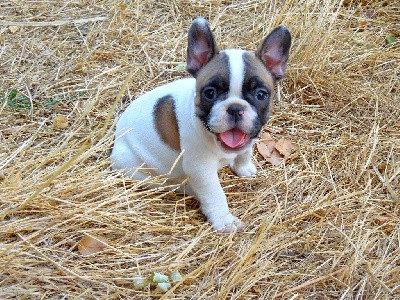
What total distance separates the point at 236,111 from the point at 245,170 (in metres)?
1.25

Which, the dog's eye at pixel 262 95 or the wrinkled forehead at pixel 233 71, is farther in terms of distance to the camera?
the dog's eye at pixel 262 95

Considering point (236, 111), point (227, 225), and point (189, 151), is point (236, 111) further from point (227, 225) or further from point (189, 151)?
point (227, 225)

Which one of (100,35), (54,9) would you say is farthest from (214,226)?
(54,9)

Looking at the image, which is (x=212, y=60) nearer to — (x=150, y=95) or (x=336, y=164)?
(x=150, y=95)

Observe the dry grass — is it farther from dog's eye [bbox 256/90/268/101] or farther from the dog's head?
dog's eye [bbox 256/90/268/101]

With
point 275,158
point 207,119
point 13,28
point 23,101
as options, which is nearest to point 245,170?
point 275,158

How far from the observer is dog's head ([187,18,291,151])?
3770 millimetres

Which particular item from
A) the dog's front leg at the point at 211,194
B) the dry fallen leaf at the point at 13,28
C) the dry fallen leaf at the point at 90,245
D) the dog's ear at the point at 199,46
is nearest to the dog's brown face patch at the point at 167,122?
the dog's front leg at the point at 211,194

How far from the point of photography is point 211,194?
4301mm

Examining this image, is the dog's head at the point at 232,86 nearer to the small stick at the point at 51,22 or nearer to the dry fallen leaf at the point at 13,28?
the small stick at the point at 51,22

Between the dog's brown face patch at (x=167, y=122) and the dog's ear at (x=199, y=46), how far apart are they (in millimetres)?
393

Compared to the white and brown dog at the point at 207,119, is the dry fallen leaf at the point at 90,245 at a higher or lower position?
lower

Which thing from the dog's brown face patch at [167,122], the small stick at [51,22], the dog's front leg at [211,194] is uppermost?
the small stick at [51,22]

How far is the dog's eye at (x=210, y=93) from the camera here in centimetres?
385
